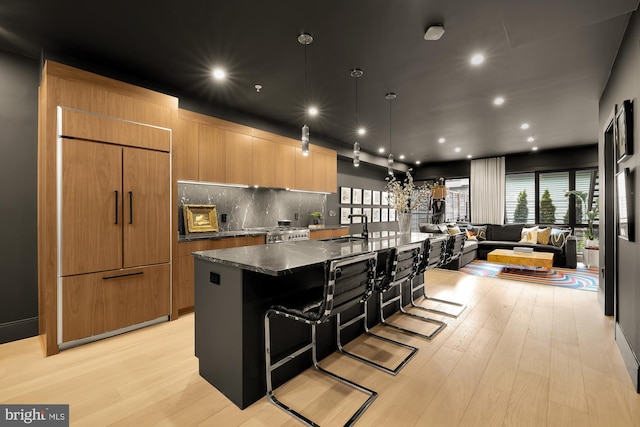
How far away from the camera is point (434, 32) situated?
2359 millimetres

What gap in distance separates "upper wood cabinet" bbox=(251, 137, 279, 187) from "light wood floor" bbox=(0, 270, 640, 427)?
7.74ft

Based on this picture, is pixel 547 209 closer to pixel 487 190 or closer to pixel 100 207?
pixel 487 190

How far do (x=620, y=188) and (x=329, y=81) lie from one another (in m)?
2.96

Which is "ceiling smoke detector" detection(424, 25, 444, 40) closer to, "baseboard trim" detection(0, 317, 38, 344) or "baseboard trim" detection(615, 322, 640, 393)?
"baseboard trim" detection(615, 322, 640, 393)

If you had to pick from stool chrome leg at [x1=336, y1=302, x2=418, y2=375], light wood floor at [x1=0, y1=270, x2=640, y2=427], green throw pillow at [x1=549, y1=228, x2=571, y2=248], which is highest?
green throw pillow at [x1=549, y1=228, x2=571, y2=248]

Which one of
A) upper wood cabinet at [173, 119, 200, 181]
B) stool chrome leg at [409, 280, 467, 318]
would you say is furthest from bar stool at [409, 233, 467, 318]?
upper wood cabinet at [173, 119, 200, 181]

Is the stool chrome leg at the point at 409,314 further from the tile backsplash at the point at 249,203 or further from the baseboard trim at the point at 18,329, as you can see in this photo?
the baseboard trim at the point at 18,329

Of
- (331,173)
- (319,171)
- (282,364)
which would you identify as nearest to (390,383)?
(282,364)

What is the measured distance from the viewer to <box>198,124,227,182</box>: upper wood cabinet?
149 inches

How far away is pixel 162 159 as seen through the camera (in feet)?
10.4

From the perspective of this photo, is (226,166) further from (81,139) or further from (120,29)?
(120,29)

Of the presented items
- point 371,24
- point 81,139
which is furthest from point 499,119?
point 81,139

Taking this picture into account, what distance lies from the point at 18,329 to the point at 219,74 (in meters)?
3.23

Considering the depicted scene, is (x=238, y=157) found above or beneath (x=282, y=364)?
above
